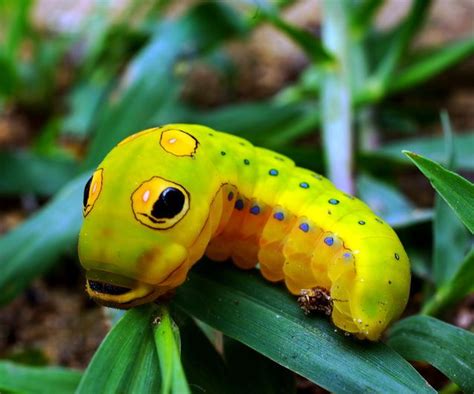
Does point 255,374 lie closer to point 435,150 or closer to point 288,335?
point 288,335

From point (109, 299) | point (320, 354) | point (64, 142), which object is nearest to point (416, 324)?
point (320, 354)

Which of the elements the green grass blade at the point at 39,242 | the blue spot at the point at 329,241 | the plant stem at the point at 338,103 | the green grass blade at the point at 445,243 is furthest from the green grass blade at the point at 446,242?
the green grass blade at the point at 39,242

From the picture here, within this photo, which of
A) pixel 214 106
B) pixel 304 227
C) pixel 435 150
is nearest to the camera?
pixel 304 227

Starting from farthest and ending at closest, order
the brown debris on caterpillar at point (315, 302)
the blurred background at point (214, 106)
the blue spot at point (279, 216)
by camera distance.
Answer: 1. the blurred background at point (214, 106)
2. the blue spot at point (279, 216)
3. the brown debris on caterpillar at point (315, 302)

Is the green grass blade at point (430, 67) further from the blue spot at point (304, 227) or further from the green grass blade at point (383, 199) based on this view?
the blue spot at point (304, 227)

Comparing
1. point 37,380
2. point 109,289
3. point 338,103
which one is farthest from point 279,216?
point 338,103

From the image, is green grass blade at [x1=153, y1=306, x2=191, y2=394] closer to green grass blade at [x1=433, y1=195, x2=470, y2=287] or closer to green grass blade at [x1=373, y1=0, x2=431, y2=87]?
green grass blade at [x1=433, y1=195, x2=470, y2=287]

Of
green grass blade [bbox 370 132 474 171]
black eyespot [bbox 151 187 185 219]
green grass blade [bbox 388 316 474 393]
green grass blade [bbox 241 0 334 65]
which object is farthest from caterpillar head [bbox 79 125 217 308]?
green grass blade [bbox 370 132 474 171]
